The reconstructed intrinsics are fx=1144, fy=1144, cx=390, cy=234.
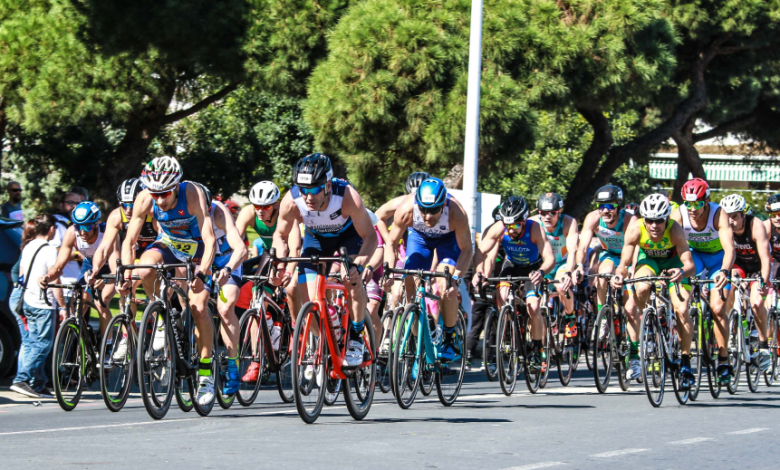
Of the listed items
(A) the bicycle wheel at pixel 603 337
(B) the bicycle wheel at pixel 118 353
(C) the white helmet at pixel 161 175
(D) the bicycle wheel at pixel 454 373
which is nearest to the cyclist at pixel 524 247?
(A) the bicycle wheel at pixel 603 337

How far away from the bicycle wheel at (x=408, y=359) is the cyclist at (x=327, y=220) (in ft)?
1.68

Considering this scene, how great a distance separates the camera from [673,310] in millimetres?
10805

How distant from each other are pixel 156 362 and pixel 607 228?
6943 mm

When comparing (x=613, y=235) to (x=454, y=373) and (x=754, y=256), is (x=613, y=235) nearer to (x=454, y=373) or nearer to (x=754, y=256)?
(x=754, y=256)

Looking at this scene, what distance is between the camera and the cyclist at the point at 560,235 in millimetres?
12680

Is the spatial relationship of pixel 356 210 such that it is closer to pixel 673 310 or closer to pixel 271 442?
pixel 271 442

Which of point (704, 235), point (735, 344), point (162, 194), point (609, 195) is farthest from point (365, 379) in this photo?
point (609, 195)

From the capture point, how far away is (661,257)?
1104 cm

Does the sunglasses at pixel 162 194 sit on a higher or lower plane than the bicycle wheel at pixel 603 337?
higher

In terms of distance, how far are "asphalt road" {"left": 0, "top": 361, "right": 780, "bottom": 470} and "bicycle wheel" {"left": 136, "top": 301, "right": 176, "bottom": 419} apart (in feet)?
0.65

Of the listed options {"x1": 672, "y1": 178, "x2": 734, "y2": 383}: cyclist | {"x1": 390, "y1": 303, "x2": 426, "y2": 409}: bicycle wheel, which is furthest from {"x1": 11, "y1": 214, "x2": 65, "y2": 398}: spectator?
{"x1": 672, "y1": 178, "x2": 734, "y2": 383}: cyclist

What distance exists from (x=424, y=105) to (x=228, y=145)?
9.08 metres

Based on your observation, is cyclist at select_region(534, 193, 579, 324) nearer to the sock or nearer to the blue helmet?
the blue helmet

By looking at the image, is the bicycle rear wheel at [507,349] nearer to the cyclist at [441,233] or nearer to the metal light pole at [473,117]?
the cyclist at [441,233]
